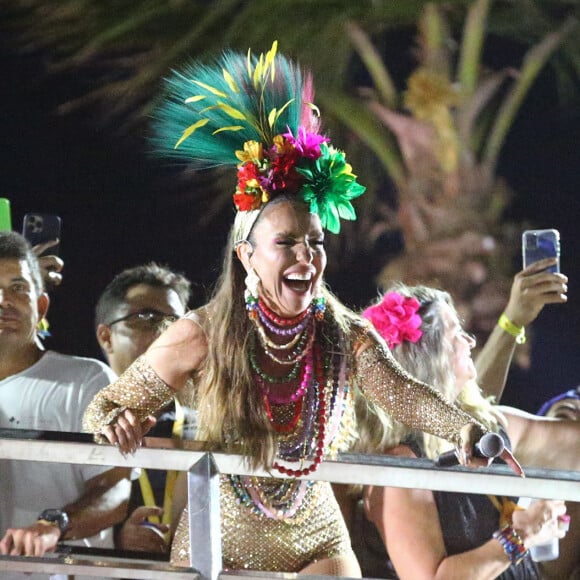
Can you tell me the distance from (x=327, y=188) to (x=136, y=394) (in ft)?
2.01

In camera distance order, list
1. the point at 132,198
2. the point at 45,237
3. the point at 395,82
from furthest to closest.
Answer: the point at 395,82 < the point at 132,198 < the point at 45,237

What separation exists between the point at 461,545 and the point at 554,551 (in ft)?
0.95

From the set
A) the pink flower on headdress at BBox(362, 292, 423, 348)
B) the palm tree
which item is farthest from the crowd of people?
the palm tree

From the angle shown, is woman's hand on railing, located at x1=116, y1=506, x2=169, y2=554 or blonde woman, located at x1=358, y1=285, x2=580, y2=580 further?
woman's hand on railing, located at x1=116, y1=506, x2=169, y2=554

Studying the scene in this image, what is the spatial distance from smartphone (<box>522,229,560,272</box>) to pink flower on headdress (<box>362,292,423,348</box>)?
84 centimetres

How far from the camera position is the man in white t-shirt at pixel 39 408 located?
8.92 ft

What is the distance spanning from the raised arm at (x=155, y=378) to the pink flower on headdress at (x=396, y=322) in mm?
790

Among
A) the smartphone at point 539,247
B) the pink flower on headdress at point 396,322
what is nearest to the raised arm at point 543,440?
the pink flower on headdress at point 396,322

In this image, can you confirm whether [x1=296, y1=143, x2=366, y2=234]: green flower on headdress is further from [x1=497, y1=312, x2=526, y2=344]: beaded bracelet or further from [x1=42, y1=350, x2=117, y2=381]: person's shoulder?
[x1=497, y1=312, x2=526, y2=344]: beaded bracelet

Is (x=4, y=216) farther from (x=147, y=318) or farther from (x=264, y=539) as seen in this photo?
(x=264, y=539)

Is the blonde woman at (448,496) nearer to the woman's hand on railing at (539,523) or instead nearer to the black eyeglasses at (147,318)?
the woman's hand on railing at (539,523)

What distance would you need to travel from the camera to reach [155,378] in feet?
7.11

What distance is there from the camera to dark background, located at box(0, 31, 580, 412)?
5137 millimetres

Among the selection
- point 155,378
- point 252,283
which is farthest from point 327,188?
point 155,378
